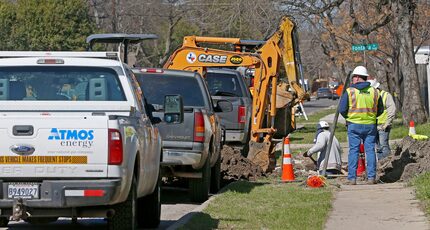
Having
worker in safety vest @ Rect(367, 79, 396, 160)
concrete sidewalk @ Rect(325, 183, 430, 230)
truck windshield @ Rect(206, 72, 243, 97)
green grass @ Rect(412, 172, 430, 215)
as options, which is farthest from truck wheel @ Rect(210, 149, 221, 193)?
truck windshield @ Rect(206, 72, 243, 97)

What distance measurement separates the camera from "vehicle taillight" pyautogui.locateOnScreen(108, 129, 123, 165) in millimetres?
9438

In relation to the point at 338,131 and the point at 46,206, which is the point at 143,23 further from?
the point at 46,206

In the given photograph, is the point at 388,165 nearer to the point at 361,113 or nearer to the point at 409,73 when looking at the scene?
the point at 361,113

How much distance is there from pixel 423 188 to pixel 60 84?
225 inches

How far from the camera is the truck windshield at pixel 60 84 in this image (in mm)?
10781

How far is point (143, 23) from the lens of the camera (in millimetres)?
67562

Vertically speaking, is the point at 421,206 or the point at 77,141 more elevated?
the point at 77,141

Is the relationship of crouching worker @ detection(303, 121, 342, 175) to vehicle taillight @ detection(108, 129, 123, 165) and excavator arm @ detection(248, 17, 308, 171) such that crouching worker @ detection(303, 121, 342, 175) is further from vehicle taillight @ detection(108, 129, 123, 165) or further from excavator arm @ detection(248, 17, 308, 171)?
vehicle taillight @ detection(108, 129, 123, 165)

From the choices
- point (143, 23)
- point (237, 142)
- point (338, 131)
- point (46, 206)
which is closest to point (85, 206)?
point (46, 206)

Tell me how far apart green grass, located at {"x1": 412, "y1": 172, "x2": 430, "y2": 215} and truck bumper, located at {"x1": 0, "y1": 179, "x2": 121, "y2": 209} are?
4.43m

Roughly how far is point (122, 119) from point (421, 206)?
4890 mm

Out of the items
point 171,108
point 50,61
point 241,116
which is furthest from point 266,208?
point 241,116

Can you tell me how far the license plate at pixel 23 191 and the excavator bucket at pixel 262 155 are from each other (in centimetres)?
1118

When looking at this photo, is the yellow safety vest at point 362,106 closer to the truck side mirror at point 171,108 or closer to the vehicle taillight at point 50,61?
the truck side mirror at point 171,108
